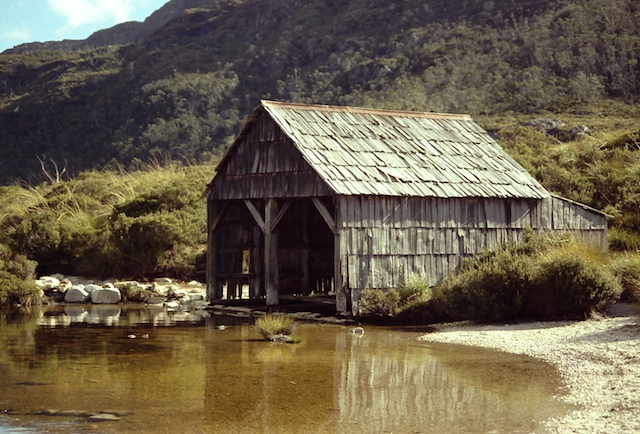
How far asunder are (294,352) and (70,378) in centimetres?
386

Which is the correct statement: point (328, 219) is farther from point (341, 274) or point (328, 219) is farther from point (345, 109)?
point (345, 109)

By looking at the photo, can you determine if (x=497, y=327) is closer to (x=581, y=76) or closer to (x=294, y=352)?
(x=294, y=352)

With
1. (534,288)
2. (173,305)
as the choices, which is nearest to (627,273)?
(534,288)

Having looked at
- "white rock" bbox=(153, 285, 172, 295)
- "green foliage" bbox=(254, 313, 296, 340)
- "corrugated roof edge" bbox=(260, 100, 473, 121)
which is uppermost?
"corrugated roof edge" bbox=(260, 100, 473, 121)

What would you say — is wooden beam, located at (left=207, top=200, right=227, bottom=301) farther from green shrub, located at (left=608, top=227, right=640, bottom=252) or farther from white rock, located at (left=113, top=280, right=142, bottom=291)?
green shrub, located at (left=608, top=227, right=640, bottom=252)

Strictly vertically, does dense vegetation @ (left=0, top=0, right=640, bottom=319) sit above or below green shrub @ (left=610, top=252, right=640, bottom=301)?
above

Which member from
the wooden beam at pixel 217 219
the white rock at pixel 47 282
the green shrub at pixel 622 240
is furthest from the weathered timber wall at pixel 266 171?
the green shrub at pixel 622 240

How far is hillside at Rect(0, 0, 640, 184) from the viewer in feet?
170

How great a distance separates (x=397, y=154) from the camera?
2095 centimetres

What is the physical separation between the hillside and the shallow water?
3043 cm

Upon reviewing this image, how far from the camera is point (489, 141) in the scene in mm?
23703

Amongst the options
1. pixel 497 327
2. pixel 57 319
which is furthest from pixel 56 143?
pixel 497 327

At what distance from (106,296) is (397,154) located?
9265mm

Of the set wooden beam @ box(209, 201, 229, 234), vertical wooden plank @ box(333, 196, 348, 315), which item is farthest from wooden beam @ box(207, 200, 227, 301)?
vertical wooden plank @ box(333, 196, 348, 315)
